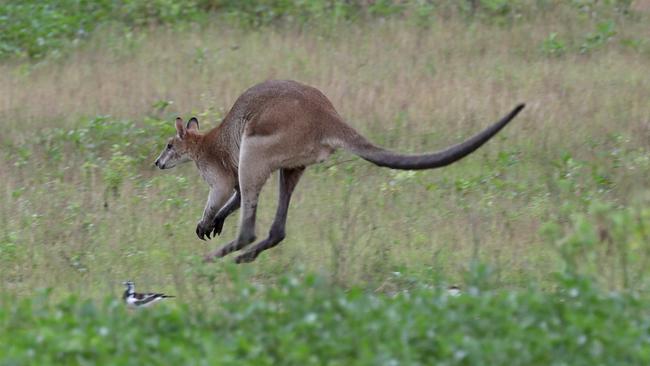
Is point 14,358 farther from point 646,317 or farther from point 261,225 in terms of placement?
point 261,225

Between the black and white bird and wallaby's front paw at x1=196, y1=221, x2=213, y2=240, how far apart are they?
1.25 m

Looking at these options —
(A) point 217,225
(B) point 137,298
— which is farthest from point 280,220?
(B) point 137,298

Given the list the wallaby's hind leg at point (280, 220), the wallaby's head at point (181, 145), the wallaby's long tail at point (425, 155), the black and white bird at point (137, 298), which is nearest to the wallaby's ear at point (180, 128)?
the wallaby's head at point (181, 145)

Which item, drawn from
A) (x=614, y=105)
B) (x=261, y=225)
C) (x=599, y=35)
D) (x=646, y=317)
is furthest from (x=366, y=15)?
(x=646, y=317)

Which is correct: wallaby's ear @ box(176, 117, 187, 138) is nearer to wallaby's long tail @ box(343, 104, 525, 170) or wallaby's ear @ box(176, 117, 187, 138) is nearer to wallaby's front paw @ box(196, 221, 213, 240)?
wallaby's front paw @ box(196, 221, 213, 240)

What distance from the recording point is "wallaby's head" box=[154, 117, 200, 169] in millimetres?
8906

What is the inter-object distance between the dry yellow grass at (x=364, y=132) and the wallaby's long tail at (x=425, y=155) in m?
0.52

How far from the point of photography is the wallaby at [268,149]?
804cm

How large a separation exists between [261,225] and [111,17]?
6162mm

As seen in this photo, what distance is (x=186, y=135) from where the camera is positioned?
8.94 metres

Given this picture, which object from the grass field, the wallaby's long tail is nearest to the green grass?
the grass field

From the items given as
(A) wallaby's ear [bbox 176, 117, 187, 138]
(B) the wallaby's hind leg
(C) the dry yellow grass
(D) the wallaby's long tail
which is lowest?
(C) the dry yellow grass

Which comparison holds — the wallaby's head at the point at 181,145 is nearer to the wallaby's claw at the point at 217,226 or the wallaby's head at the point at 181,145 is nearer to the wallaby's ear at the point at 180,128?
the wallaby's ear at the point at 180,128

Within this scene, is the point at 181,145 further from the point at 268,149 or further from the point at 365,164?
the point at 365,164
